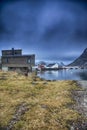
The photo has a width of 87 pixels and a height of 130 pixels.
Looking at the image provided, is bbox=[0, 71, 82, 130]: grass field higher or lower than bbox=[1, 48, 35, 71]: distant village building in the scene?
lower

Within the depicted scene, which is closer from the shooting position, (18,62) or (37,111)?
(37,111)

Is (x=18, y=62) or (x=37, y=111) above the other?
(x=18, y=62)

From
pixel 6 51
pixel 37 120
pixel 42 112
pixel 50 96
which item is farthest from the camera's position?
pixel 6 51

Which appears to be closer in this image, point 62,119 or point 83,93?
point 62,119

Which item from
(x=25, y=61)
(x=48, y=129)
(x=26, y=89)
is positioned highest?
(x=25, y=61)

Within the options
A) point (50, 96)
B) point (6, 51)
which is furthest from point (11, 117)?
point (6, 51)

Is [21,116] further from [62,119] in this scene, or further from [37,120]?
[62,119]

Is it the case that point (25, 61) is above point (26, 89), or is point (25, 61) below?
above

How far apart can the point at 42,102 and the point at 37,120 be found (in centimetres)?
238

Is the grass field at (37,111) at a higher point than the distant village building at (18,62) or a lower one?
lower

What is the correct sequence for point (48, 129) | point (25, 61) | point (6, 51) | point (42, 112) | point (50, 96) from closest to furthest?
point (48, 129) < point (42, 112) < point (50, 96) < point (25, 61) < point (6, 51)

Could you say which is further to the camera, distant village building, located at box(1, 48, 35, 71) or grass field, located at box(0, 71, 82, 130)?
distant village building, located at box(1, 48, 35, 71)

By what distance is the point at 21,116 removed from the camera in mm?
9156

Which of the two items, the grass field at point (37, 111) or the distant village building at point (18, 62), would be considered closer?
the grass field at point (37, 111)
